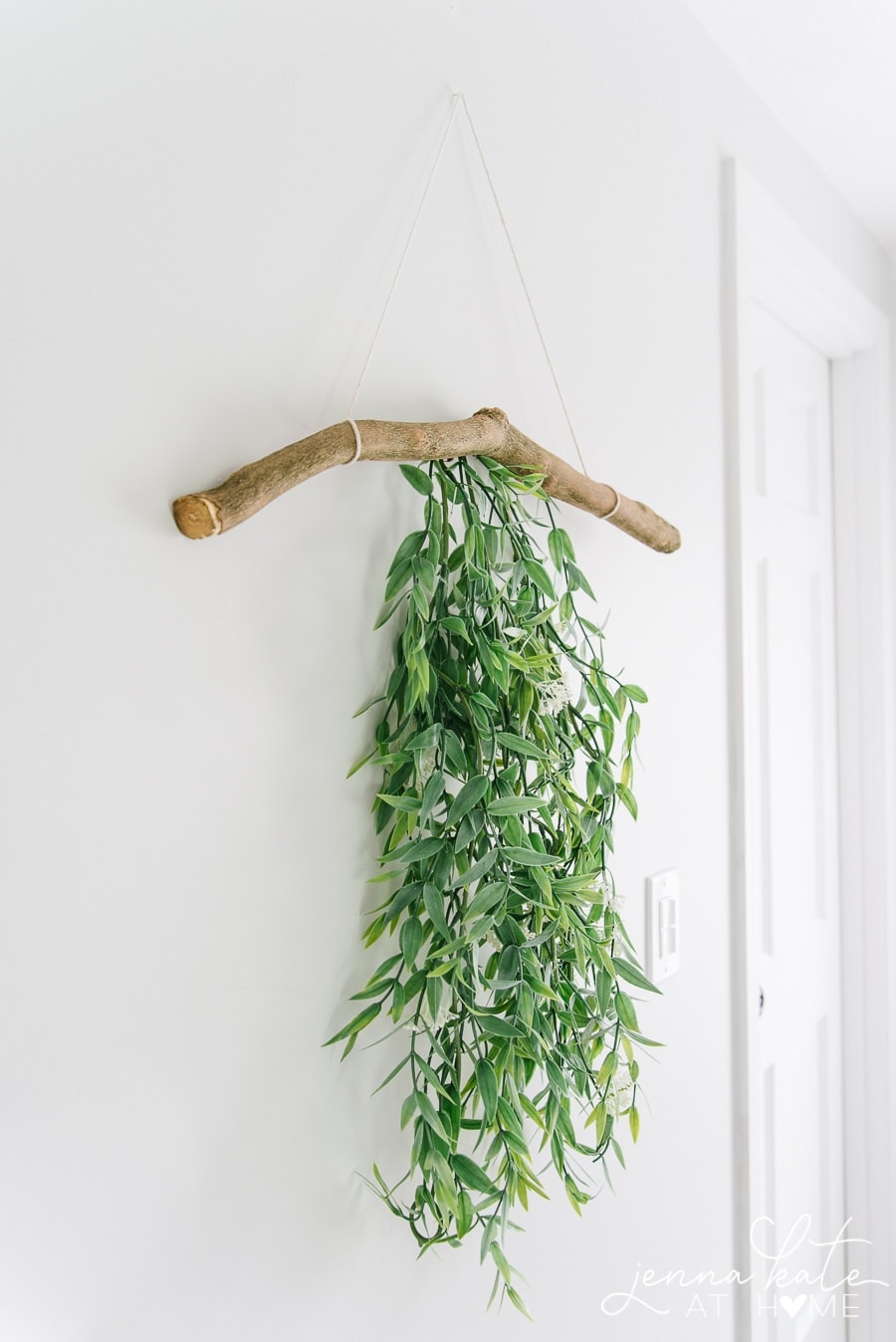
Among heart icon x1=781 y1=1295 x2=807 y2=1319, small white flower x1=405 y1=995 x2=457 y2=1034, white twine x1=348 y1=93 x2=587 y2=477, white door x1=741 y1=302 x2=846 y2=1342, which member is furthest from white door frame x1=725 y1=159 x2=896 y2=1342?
small white flower x1=405 y1=995 x2=457 y2=1034

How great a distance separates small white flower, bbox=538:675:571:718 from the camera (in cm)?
77

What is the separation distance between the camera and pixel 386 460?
71cm

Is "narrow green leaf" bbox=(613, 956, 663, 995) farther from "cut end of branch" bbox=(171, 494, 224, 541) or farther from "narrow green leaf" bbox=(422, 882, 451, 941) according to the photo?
"cut end of branch" bbox=(171, 494, 224, 541)

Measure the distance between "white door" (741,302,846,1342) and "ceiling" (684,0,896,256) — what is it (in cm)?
29

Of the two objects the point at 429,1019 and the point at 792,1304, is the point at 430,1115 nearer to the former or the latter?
the point at 429,1019

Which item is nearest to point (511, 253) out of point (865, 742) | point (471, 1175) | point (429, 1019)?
point (429, 1019)

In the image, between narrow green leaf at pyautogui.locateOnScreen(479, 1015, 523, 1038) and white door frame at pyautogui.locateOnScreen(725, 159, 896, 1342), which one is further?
white door frame at pyautogui.locateOnScreen(725, 159, 896, 1342)

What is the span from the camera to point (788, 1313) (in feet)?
5.17

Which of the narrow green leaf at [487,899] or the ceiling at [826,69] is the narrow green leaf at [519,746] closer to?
the narrow green leaf at [487,899]

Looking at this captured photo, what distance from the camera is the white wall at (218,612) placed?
55cm

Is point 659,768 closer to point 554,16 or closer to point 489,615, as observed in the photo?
point 489,615

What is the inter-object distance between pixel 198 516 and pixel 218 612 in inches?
3.3

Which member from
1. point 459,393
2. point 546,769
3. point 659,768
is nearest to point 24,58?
point 459,393

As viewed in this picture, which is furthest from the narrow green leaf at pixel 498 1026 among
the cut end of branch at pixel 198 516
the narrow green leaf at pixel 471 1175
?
the cut end of branch at pixel 198 516
